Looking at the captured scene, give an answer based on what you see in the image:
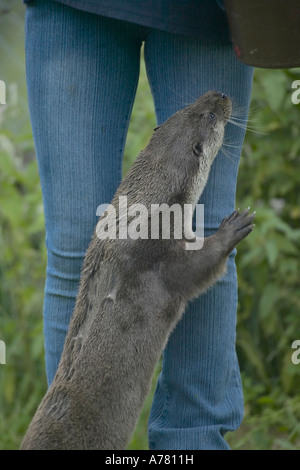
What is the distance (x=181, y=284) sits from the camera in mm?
2131

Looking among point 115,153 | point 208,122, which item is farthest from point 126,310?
point 208,122

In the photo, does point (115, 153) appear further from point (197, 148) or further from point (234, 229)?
point (234, 229)

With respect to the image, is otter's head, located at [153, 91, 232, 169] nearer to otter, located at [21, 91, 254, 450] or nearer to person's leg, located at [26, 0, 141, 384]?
otter, located at [21, 91, 254, 450]

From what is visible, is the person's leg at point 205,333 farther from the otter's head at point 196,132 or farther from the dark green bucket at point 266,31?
the dark green bucket at point 266,31

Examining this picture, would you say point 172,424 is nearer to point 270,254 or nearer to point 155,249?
A: point 155,249

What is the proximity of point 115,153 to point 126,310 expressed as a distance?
1.69 ft

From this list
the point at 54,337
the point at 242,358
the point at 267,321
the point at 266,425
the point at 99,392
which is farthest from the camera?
the point at 242,358

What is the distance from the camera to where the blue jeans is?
2.22m

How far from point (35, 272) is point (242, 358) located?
3.69 feet

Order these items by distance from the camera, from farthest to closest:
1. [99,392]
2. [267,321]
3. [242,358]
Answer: [242,358] → [267,321] → [99,392]

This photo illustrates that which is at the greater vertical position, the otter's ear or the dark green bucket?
the dark green bucket

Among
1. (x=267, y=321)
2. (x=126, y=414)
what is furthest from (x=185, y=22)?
(x=267, y=321)

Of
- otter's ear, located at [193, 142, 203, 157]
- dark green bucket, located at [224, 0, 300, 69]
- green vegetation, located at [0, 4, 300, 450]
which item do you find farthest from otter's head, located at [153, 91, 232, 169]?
green vegetation, located at [0, 4, 300, 450]

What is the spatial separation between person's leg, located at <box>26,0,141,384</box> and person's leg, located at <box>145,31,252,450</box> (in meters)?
0.12
